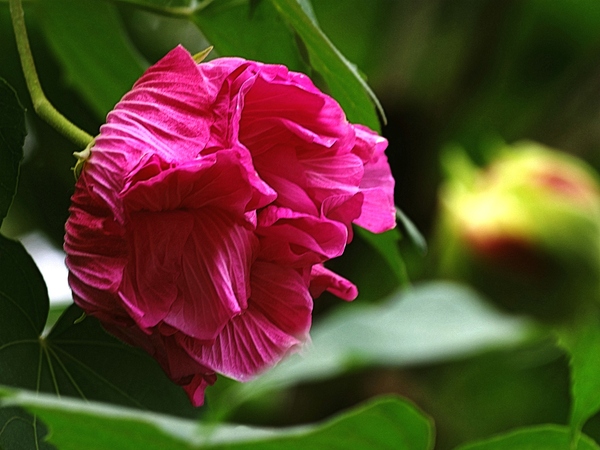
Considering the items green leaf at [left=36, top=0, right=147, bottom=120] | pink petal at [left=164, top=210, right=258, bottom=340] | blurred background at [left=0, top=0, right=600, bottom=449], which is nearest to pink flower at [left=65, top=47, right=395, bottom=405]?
pink petal at [left=164, top=210, right=258, bottom=340]

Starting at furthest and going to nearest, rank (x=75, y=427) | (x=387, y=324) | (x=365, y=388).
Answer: (x=365, y=388) < (x=387, y=324) < (x=75, y=427)

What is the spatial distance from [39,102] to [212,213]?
0.05m

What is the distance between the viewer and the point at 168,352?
22cm

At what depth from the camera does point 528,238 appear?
791 millimetres

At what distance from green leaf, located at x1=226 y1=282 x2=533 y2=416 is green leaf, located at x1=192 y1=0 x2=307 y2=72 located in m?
0.09

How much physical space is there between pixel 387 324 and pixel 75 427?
15 cm

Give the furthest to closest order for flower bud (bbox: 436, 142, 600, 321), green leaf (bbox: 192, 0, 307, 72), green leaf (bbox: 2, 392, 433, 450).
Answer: flower bud (bbox: 436, 142, 600, 321), green leaf (bbox: 192, 0, 307, 72), green leaf (bbox: 2, 392, 433, 450)

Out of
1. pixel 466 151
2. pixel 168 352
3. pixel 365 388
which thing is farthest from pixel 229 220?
pixel 466 151

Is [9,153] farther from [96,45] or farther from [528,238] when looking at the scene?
[528,238]

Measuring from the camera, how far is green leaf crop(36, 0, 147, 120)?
0.36 metres

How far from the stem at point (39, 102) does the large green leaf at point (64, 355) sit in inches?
1.6

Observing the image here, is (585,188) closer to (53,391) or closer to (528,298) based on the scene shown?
(528,298)

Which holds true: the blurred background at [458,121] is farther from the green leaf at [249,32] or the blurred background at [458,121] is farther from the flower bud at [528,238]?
the green leaf at [249,32]

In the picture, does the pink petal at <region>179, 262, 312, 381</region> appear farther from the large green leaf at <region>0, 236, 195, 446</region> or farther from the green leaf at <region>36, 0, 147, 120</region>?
the green leaf at <region>36, 0, 147, 120</region>
